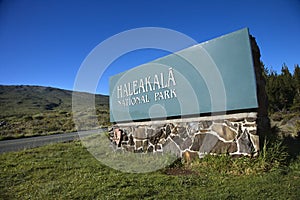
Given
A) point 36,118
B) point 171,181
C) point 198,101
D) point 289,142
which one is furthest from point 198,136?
point 36,118

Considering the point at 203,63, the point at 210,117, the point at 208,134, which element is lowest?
the point at 208,134

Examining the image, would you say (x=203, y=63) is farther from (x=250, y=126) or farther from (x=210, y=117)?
(x=250, y=126)

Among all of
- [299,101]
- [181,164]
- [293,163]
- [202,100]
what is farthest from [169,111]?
[299,101]

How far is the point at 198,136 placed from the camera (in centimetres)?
567

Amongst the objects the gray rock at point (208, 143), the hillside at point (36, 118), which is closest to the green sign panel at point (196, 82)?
the gray rock at point (208, 143)

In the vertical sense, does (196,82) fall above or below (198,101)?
above

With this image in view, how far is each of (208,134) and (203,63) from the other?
1.94 m

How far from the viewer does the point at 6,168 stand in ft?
20.0

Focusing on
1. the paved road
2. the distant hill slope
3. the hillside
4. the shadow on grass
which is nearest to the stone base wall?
the shadow on grass

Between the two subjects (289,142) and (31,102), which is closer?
(289,142)

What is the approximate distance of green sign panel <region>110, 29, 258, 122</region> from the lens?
4957mm

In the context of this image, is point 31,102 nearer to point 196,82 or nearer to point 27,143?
point 27,143

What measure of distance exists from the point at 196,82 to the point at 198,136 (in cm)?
152

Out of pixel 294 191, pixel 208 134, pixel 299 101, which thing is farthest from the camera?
pixel 299 101
